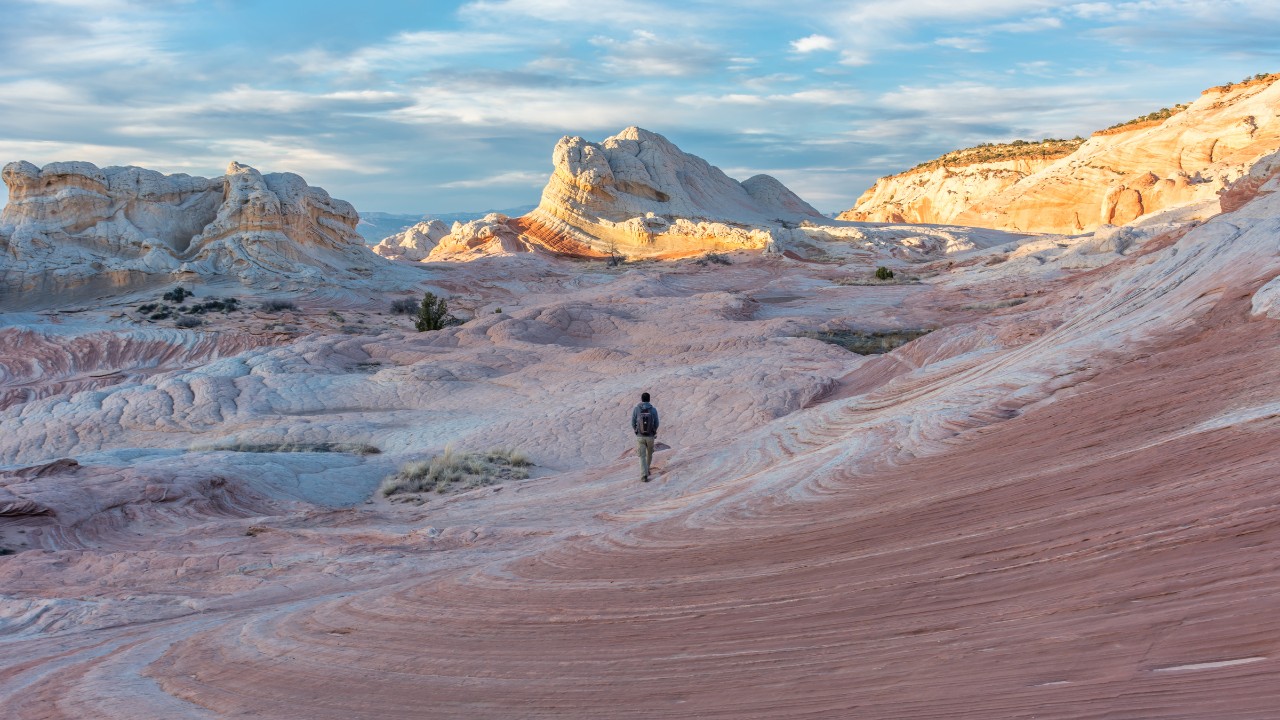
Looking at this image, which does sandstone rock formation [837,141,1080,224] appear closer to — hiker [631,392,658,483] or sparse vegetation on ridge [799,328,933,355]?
sparse vegetation on ridge [799,328,933,355]

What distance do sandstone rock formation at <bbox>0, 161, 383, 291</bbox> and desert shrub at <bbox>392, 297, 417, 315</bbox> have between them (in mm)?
4387

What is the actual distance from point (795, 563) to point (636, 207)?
4919 centimetres

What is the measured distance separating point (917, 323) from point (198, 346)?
17.8 meters

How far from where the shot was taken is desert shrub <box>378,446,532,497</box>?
13141mm

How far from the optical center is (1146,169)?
160 feet

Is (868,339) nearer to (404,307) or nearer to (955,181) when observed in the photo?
(404,307)

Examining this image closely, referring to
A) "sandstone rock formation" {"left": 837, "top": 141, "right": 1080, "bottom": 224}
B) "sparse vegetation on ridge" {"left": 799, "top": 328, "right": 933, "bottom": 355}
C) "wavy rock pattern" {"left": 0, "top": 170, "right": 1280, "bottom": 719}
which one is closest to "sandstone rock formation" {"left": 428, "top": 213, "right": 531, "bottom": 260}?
"sandstone rock formation" {"left": 837, "top": 141, "right": 1080, "bottom": 224}

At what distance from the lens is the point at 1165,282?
29.6 feet

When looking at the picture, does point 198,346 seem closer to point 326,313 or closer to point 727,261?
point 326,313

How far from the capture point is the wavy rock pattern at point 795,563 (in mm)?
3896

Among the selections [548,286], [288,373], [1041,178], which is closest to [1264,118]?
[1041,178]

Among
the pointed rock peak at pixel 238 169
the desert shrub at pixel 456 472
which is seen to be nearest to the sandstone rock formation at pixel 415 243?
the pointed rock peak at pixel 238 169

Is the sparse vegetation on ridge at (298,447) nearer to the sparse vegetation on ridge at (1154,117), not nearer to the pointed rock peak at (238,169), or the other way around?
the pointed rock peak at (238,169)

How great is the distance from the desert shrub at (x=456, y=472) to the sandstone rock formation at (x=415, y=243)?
47963mm
